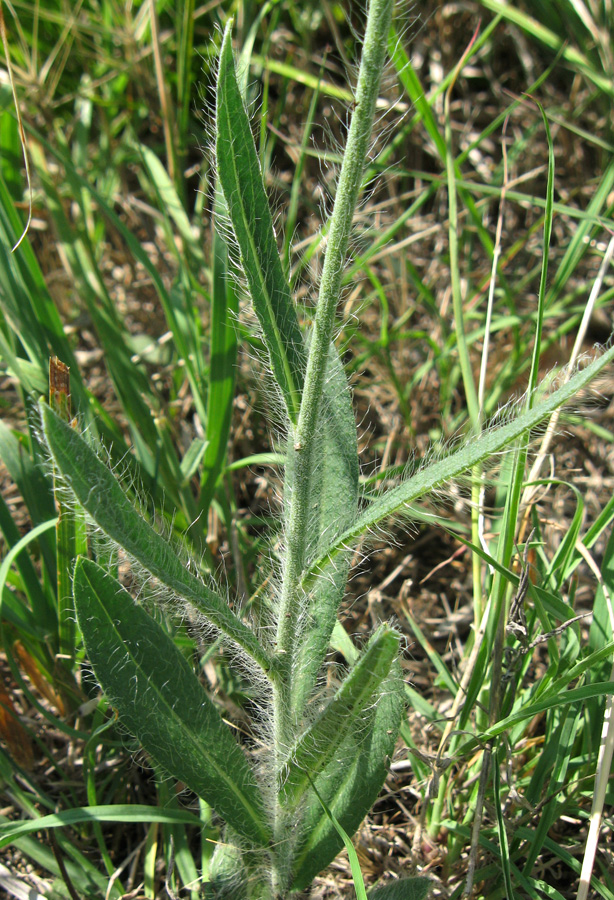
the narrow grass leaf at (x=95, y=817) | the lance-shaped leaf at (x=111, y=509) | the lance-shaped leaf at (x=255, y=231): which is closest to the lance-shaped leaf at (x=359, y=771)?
the narrow grass leaf at (x=95, y=817)

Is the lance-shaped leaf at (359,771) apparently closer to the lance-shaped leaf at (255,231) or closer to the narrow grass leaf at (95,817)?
the narrow grass leaf at (95,817)

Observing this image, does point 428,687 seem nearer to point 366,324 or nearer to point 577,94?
point 366,324

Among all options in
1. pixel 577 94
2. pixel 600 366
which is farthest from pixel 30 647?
pixel 577 94

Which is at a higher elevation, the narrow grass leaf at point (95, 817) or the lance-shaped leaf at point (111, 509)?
the lance-shaped leaf at point (111, 509)

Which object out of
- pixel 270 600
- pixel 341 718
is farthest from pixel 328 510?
pixel 341 718

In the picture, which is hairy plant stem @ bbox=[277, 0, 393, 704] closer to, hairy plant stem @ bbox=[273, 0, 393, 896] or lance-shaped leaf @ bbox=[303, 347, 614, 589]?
hairy plant stem @ bbox=[273, 0, 393, 896]

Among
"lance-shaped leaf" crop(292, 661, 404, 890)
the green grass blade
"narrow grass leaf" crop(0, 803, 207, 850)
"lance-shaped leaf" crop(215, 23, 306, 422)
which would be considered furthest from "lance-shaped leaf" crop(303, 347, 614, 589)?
"narrow grass leaf" crop(0, 803, 207, 850)

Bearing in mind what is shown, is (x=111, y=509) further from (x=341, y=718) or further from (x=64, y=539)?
(x=64, y=539)
